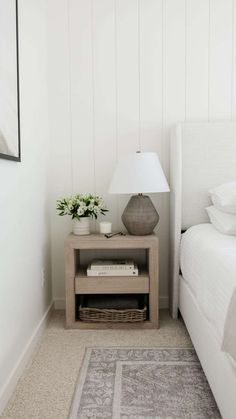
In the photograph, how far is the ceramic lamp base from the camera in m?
2.38

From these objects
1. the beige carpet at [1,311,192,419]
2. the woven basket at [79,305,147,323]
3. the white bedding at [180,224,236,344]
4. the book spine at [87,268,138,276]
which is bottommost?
the beige carpet at [1,311,192,419]

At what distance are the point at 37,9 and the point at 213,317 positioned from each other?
81.8 inches

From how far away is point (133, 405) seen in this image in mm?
1522

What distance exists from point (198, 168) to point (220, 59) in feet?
2.61

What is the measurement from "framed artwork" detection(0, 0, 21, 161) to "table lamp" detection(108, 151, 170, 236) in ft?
2.33

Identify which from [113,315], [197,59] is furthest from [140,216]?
[197,59]

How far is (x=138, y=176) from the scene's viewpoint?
2.29 m

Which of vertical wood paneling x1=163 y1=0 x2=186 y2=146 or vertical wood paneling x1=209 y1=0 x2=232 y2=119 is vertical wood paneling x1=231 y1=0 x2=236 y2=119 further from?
vertical wood paneling x1=163 y1=0 x2=186 y2=146

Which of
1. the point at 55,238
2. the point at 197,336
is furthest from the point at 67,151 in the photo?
the point at 197,336

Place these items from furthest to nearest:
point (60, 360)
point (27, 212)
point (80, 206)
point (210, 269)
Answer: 1. point (80, 206)
2. point (27, 212)
3. point (60, 360)
4. point (210, 269)

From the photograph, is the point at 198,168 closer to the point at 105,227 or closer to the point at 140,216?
the point at 140,216

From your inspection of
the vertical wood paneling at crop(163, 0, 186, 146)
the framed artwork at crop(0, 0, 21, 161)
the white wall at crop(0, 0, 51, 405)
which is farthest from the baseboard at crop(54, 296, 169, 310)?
the framed artwork at crop(0, 0, 21, 161)

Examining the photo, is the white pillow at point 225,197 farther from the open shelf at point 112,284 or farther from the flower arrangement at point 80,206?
the flower arrangement at point 80,206

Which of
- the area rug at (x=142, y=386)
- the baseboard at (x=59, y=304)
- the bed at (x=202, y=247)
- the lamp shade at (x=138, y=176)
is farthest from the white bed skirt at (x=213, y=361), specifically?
the baseboard at (x=59, y=304)
